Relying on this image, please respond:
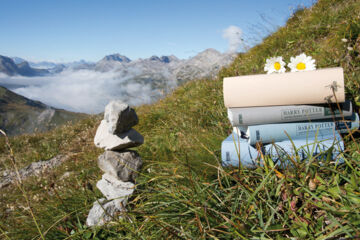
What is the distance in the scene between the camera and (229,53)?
264 inches

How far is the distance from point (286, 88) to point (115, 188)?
165 centimetres

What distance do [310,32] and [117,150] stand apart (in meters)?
4.57

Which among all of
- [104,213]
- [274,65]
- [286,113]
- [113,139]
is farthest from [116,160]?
[274,65]

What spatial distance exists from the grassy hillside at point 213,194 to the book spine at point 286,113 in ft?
0.96

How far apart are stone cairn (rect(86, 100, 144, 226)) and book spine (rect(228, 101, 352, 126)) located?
89cm

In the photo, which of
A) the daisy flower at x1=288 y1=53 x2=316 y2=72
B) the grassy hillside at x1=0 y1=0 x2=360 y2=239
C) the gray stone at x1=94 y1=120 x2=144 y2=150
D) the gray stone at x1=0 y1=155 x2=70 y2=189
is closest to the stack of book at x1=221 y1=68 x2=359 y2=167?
the grassy hillside at x1=0 y1=0 x2=360 y2=239

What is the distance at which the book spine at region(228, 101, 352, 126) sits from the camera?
173cm

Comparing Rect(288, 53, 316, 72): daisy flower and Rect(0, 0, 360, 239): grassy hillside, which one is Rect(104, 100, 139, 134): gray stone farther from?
Rect(288, 53, 316, 72): daisy flower

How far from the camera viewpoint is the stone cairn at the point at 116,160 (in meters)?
1.85

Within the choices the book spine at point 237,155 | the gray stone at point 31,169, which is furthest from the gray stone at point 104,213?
the gray stone at point 31,169

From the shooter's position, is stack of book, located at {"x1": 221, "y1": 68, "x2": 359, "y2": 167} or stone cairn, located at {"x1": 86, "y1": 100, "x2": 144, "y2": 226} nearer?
stack of book, located at {"x1": 221, "y1": 68, "x2": 359, "y2": 167}

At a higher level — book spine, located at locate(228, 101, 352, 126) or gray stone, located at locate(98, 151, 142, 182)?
book spine, located at locate(228, 101, 352, 126)

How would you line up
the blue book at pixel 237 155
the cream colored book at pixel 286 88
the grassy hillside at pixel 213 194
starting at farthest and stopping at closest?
the blue book at pixel 237 155, the cream colored book at pixel 286 88, the grassy hillside at pixel 213 194

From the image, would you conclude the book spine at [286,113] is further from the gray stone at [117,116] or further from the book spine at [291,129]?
the gray stone at [117,116]
